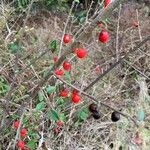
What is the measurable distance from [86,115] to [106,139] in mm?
253

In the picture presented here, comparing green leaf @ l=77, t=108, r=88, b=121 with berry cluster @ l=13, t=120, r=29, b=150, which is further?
green leaf @ l=77, t=108, r=88, b=121

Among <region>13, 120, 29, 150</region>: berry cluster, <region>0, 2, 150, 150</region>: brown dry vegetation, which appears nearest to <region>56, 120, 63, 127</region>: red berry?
<region>0, 2, 150, 150</region>: brown dry vegetation

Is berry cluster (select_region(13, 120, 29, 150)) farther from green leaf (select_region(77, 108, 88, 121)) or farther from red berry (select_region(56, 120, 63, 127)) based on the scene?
green leaf (select_region(77, 108, 88, 121))

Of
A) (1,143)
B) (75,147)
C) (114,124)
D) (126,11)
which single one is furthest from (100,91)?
(126,11)

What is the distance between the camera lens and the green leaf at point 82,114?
2.79 m

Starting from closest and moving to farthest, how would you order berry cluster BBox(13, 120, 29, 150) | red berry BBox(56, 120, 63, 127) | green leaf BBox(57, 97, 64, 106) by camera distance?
berry cluster BBox(13, 120, 29, 150) → red berry BBox(56, 120, 63, 127) → green leaf BBox(57, 97, 64, 106)

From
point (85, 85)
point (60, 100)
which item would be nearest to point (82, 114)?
point (60, 100)

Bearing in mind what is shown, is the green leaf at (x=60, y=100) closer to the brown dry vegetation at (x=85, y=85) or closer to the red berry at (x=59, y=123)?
the brown dry vegetation at (x=85, y=85)

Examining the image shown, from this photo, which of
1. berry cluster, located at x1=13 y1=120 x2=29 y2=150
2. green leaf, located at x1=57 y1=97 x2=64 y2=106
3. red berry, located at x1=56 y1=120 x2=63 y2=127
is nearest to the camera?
berry cluster, located at x1=13 y1=120 x2=29 y2=150

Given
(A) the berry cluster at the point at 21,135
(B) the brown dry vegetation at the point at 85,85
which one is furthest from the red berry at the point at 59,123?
(A) the berry cluster at the point at 21,135

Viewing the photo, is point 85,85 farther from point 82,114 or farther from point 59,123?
point 59,123

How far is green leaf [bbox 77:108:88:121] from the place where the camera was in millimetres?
2792

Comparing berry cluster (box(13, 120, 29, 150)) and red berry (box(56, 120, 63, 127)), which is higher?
berry cluster (box(13, 120, 29, 150))

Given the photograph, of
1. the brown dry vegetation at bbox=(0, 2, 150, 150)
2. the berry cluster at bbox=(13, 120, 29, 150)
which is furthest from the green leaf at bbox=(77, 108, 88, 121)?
the berry cluster at bbox=(13, 120, 29, 150)
